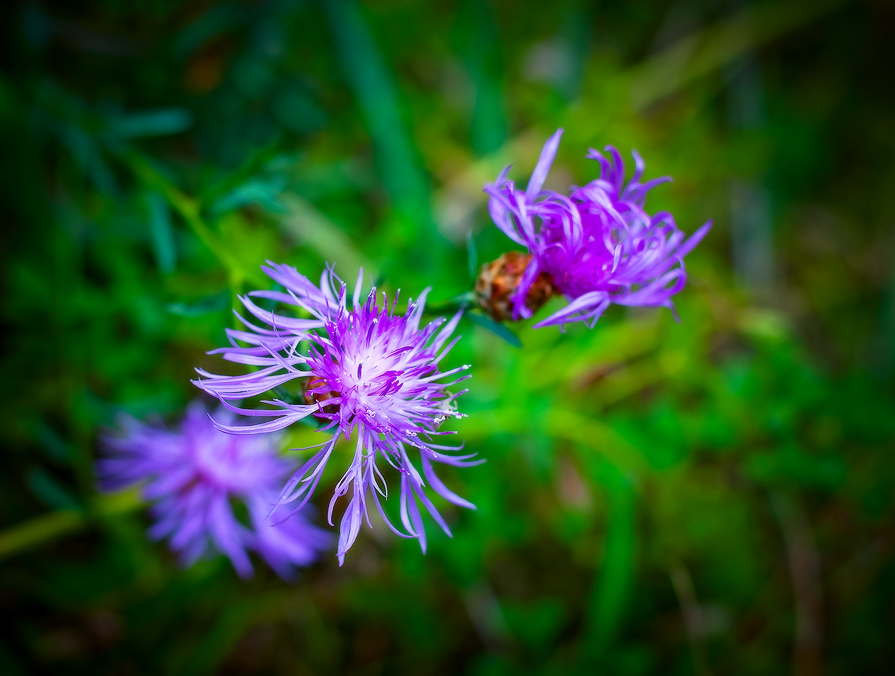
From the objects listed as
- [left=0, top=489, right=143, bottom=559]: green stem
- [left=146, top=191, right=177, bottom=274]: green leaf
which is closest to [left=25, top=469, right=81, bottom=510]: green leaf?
[left=0, top=489, right=143, bottom=559]: green stem

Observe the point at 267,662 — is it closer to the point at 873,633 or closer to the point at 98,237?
the point at 98,237

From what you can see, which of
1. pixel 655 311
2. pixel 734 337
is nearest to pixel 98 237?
pixel 655 311

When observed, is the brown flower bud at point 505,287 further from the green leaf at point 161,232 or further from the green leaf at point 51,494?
the green leaf at point 51,494

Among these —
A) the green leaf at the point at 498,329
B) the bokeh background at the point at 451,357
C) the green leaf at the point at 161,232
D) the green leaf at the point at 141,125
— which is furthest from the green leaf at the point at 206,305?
the green leaf at the point at 141,125

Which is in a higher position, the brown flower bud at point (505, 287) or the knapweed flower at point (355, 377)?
the brown flower bud at point (505, 287)

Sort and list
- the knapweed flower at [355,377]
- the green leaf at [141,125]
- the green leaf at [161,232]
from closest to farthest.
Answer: the knapweed flower at [355,377]
the green leaf at [161,232]
the green leaf at [141,125]

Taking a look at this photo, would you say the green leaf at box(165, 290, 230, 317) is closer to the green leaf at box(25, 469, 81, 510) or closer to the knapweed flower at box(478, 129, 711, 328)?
the knapweed flower at box(478, 129, 711, 328)

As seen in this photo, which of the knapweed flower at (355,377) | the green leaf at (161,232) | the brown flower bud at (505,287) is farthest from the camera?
the green leaf at (161,232)
